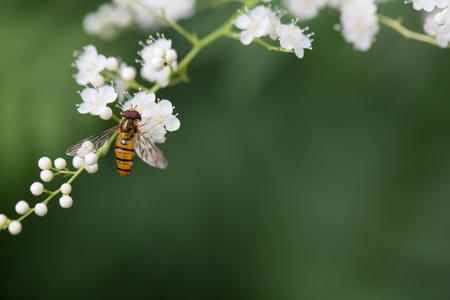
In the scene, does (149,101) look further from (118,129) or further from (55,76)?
(55,76)

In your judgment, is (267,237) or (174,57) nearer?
(174,57)

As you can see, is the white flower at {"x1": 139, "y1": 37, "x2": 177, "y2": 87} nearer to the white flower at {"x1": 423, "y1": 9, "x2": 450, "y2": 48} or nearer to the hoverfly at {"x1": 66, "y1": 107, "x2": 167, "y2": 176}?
the hoverfly at {"x1": 66, "y1": 107, "x2": 167, "y2": 176}

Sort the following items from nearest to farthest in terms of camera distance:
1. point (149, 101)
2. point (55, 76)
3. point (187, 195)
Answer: point (149, 101), point (55, 76), point (187, 195)

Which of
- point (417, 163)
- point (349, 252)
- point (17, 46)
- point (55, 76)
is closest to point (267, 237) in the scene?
point (349, 252)

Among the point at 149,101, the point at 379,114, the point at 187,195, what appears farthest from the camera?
the point at 187,195

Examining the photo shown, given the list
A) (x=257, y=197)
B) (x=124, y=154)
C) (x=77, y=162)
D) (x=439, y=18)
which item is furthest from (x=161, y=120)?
(x=257, y=197)

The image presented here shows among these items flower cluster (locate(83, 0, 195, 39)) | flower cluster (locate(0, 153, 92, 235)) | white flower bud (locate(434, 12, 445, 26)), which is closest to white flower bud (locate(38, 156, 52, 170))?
flower cluster (locate(0, 153, 92, 235))

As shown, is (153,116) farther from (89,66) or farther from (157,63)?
(89,66)
